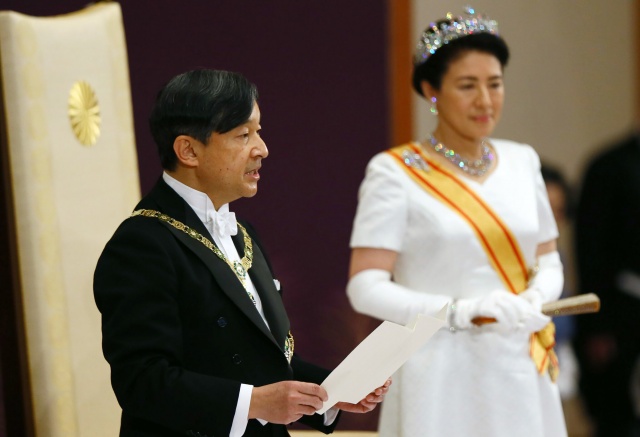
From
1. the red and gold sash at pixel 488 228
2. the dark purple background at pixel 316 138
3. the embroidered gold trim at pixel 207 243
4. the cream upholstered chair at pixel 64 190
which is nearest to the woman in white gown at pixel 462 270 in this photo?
the red and gold sash at pixel 488 228

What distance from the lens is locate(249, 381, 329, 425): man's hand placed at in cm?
141

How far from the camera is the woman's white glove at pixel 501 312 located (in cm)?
211

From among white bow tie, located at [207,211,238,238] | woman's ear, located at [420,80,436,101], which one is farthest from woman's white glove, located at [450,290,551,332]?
white bow tie, located at [207,211,238,238]

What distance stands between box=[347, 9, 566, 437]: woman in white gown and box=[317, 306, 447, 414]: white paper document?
641 mm

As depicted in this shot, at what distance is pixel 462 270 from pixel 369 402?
26.3 inches

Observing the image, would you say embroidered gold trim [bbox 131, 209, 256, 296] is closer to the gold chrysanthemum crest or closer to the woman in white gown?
the gold chrysanthemum crest

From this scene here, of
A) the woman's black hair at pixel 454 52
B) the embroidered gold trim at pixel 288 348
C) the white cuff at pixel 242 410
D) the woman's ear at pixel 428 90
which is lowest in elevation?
the white cuff at pixel 242 410

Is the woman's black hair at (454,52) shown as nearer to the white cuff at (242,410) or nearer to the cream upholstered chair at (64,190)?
the cream upholstered chair at (64,190)

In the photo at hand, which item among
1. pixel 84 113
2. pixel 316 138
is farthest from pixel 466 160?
pixel 316 138

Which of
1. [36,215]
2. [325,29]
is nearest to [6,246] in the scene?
[36,215]

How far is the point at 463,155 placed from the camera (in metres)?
2.31

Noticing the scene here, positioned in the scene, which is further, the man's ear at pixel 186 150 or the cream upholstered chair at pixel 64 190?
the cream upholstered chair at pixel 64 190

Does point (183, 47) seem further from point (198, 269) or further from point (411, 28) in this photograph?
point (198, 269)

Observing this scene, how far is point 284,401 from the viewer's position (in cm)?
141
